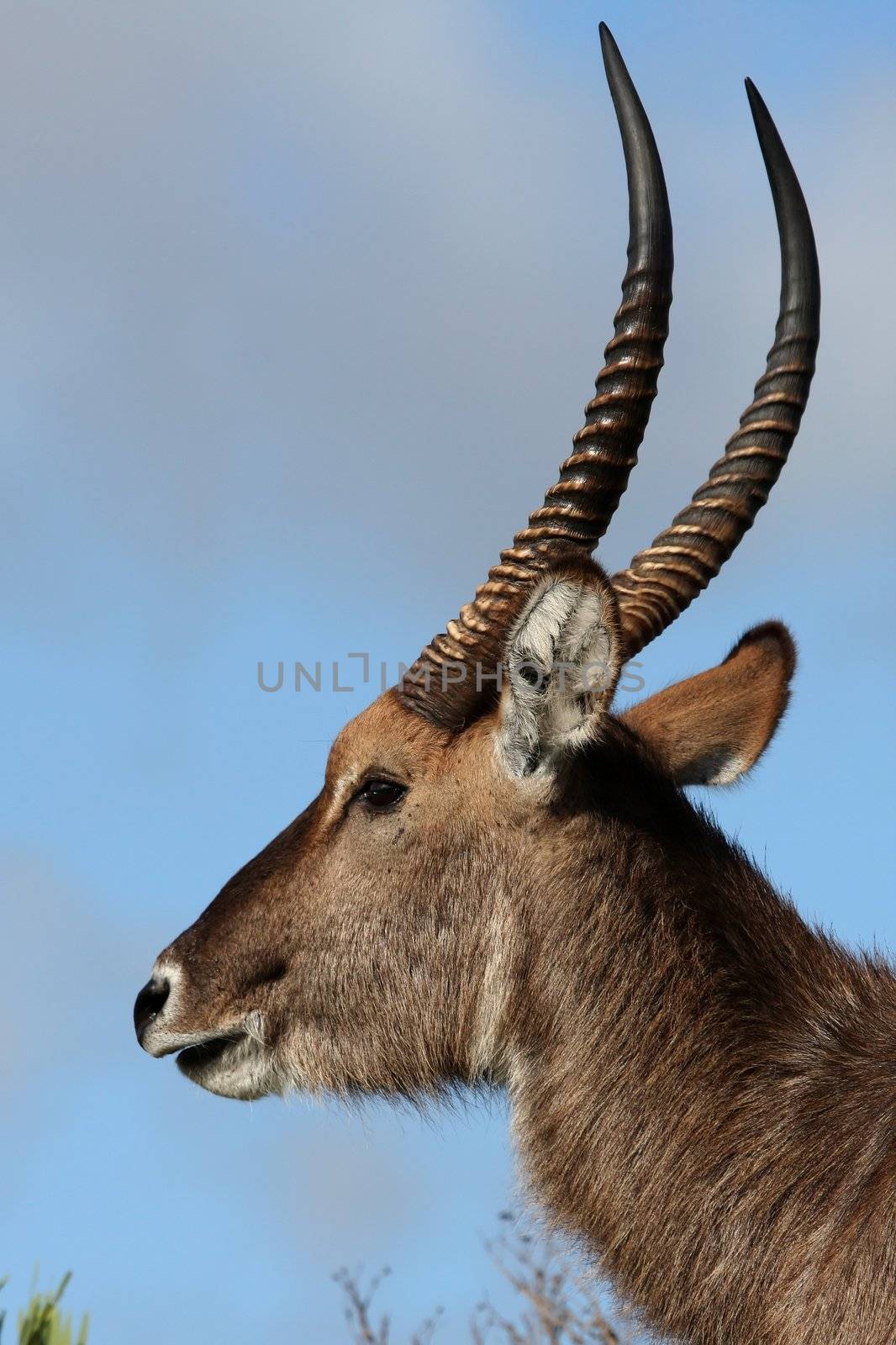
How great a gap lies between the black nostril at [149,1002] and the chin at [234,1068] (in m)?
0.17

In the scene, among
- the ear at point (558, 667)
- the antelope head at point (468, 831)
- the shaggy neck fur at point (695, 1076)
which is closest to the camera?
the shaggy neck fur at point (695, 1076)

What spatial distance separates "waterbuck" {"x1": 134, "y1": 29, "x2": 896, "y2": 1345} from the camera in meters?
4.89

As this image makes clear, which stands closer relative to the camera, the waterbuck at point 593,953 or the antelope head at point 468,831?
the waterbuck at point 593,953

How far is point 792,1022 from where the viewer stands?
5.18 meters

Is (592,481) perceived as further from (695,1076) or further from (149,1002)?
(149,1002)

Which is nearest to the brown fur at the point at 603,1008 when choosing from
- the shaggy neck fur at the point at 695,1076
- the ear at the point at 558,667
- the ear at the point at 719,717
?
the shaggy neck fur at the point at 695,1076

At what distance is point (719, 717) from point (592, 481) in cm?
138

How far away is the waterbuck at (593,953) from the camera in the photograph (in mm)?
4891

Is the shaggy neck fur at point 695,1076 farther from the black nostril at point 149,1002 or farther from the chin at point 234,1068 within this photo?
the black nostril at point 149,1002

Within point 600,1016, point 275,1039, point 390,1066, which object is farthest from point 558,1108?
point 275,1039

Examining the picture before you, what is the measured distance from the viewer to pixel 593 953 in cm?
525

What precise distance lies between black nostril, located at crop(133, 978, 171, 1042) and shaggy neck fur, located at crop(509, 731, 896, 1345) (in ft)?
3.82

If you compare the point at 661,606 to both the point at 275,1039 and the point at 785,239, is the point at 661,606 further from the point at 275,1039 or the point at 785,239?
the point at 275,1039

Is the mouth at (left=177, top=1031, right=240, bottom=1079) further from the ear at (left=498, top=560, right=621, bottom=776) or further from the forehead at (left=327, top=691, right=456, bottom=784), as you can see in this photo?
the ear at (left=498, top=560, right=621, bottom=776)
